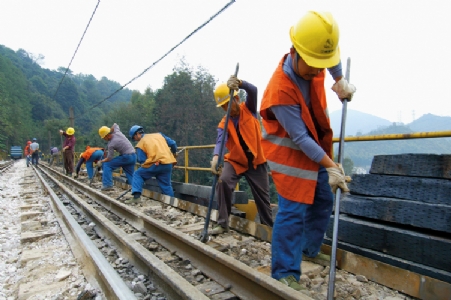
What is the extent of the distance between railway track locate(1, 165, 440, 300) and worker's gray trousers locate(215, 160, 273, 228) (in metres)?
0.29

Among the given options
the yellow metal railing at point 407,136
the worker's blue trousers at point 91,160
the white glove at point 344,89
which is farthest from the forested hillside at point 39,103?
the white glove at point 344,89

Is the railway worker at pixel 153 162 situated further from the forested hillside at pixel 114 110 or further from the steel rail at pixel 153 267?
the forested hillside at pixel 114 110

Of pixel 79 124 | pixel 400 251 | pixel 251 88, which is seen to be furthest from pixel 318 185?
pixel 79 124

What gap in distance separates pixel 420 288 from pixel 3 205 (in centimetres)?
746

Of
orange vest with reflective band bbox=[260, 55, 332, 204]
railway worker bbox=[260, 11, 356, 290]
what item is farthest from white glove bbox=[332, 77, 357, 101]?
orange vest with reflective band bbox=[260, 55, 332, 204]

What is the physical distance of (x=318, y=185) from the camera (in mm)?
2447

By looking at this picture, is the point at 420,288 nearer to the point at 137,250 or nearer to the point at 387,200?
the point at 387,200

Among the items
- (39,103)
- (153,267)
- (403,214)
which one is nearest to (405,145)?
(403,214)

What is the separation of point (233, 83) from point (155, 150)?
3306 mm

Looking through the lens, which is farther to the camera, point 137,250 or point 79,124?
point 79,124

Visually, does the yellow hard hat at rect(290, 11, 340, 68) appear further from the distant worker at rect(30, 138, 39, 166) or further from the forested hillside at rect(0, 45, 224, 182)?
the distant worker at rect(30, 138, 39, 166)

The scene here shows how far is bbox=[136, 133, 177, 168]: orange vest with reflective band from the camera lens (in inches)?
242

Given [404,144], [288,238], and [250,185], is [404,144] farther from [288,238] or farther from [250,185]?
[288,238]

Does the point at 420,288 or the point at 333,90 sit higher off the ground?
the point at 333,90
